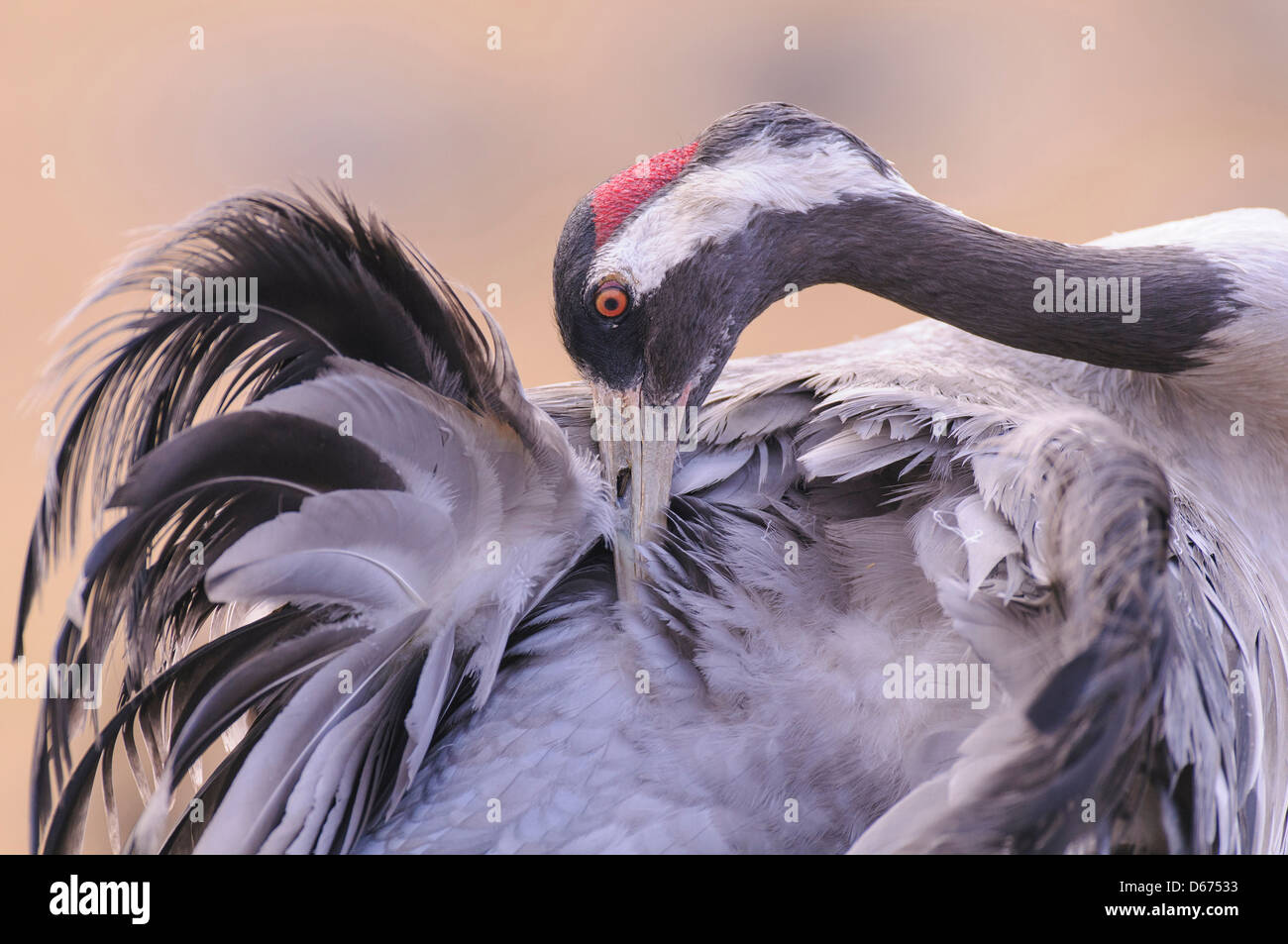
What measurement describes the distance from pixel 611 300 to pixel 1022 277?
0.78 metres

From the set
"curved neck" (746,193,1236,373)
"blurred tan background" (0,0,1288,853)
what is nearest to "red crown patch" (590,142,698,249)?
"curved neck" (746,193,1236,373)

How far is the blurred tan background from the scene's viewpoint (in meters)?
5.04

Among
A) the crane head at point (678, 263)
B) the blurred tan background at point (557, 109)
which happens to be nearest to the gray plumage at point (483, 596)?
the crane head at point (678, 263)

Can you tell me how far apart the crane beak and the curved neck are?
0.38 m

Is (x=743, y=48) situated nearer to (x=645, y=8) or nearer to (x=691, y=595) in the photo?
(x=645, y=8)

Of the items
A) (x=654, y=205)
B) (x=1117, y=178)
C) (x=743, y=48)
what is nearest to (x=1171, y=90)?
(x=1117, y=178)

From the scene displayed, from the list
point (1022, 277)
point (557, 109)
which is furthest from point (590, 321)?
point (557, 109)

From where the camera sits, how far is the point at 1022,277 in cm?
A: 223

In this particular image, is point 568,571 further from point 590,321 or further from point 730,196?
point 730,196

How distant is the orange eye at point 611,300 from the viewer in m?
2.05

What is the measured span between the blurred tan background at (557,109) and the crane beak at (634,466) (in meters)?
2.70

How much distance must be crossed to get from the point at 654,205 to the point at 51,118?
13.7 ft

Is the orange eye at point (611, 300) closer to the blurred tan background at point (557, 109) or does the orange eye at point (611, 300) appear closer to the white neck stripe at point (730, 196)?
the white neck stripe at point (730, 196)

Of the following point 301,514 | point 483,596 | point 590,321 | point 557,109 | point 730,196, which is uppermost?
point 557,109
